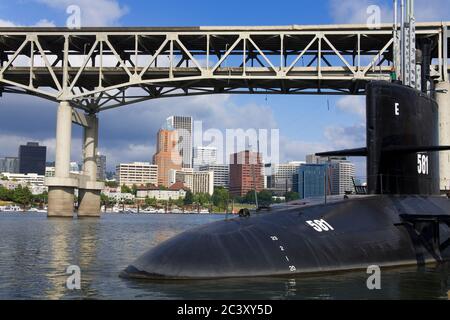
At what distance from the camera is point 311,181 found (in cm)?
2106

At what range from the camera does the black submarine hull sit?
1262cm

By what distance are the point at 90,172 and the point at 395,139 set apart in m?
50.4

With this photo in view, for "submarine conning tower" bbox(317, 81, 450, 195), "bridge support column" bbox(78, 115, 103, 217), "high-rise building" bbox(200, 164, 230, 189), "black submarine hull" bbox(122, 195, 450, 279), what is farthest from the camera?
"bridge support column" bbox(78, 115, 103, 217)

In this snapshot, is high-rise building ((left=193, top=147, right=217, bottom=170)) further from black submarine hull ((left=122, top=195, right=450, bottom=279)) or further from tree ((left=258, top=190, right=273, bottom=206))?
black submarine hull ((left=122, top=195, right=450, bottom=279))

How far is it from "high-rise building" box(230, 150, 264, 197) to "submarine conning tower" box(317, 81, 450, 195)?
3.37 metres

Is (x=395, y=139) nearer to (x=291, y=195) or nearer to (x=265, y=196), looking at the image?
(x=291, y=195)

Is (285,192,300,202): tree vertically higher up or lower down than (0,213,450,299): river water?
higher up

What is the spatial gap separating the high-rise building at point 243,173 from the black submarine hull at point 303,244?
2.14 metres

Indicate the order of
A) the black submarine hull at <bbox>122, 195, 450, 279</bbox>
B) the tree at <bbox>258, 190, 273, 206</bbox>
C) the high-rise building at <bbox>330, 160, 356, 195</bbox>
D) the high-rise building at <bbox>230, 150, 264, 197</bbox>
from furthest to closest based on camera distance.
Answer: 1. the tree at <bbox>258, 190, 273, 206</bbox>
2. the high-rise building at <bbox>330, 160, 356, 195</bbox>
3. the high-rise building at <bbox>230, 150, 264, 197</bbox>
4. the black submarine hull at <bbox>122, 195, 450, 279</bbox>

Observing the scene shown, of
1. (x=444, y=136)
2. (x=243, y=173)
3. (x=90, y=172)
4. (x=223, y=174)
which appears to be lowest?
(x=243, y=173)

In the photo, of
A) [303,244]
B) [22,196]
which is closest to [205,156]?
[303,244]

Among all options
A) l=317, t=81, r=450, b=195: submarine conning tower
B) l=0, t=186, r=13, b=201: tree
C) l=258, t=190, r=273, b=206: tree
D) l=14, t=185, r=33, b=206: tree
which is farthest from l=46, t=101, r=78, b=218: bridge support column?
l=0, t=186, r=13, b=201: tree

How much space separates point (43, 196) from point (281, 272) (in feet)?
577
